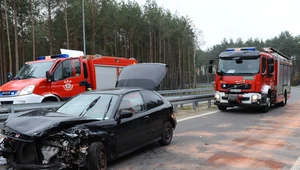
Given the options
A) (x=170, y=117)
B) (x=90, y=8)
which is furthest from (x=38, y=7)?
(x=170, y=117)

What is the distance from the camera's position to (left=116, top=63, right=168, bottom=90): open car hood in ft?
27.9

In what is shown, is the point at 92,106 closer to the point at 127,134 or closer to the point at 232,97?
the point at 127,134

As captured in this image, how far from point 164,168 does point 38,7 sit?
30235 millimetres

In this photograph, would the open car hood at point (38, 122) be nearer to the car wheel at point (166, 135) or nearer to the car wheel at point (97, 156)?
the car wheel at point (97, 156)

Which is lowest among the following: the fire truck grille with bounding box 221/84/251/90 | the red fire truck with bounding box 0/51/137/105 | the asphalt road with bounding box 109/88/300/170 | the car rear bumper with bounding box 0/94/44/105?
the asphalt road with bounding box 109/88/300/170

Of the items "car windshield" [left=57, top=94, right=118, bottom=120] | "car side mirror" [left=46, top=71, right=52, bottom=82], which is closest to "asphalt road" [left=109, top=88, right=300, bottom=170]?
"car windshield" [left=57, top=94, right=118, bottom=120]

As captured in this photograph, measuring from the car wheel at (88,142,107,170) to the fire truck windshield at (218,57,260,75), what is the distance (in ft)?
31.6

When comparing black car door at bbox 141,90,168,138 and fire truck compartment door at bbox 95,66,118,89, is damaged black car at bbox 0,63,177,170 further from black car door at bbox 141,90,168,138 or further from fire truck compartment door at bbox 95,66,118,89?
fire truck compartment door at bbox 95,66,118,89

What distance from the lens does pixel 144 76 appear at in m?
8.75

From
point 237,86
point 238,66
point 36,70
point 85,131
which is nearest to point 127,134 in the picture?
point 85,131

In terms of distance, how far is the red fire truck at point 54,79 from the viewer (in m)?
9.98

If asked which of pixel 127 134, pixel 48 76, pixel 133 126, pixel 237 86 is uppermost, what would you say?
pixel 48 76

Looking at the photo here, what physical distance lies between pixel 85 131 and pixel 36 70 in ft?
23.5

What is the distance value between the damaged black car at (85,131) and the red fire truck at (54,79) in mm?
4549
